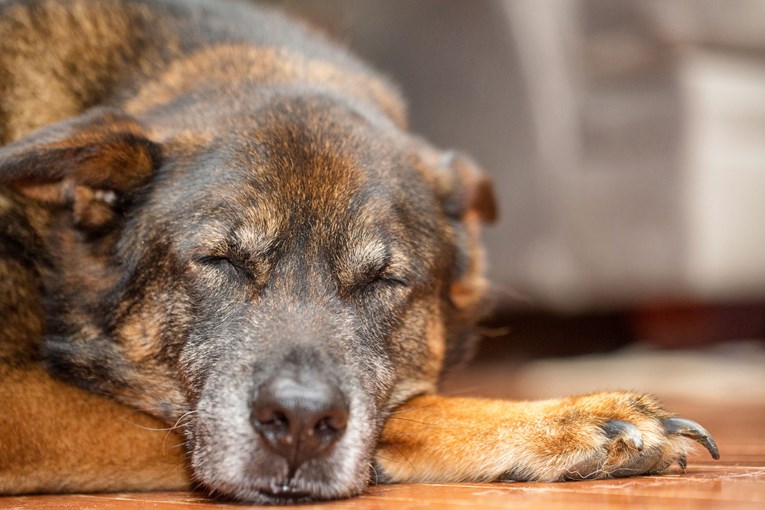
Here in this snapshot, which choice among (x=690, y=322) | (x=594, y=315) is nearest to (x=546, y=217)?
A: (x=594, y=315)

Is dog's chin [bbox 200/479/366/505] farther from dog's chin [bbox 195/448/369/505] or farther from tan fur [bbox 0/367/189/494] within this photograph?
tan fur [bbox 0/367/189/494]

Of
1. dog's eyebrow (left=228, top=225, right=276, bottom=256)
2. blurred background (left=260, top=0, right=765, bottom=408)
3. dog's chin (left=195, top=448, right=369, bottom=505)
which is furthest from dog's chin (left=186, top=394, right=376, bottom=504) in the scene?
blurred background (left=260, top=0, right=765, bottom=408)

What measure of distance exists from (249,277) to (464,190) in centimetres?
104

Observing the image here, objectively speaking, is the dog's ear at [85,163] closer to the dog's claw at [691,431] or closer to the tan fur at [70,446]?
the tan fur at [70,446]

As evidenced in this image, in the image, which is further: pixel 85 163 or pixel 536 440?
pixel 85 163

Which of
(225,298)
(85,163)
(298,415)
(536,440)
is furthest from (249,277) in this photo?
(536,440)

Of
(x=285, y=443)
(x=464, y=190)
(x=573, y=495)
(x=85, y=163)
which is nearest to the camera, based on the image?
(x=573, y=495)

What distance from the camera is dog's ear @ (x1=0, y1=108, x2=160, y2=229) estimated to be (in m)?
2.49

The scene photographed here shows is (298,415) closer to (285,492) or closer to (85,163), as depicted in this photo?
(285,492)

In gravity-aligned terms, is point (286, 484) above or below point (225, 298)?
below

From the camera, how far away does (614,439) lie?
2156 millimetres

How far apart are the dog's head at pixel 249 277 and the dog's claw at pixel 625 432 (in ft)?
1.90

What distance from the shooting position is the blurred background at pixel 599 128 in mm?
5262

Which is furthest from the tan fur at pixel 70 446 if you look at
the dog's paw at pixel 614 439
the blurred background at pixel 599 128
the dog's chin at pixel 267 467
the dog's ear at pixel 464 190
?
the blurred background at pixel 599 128
